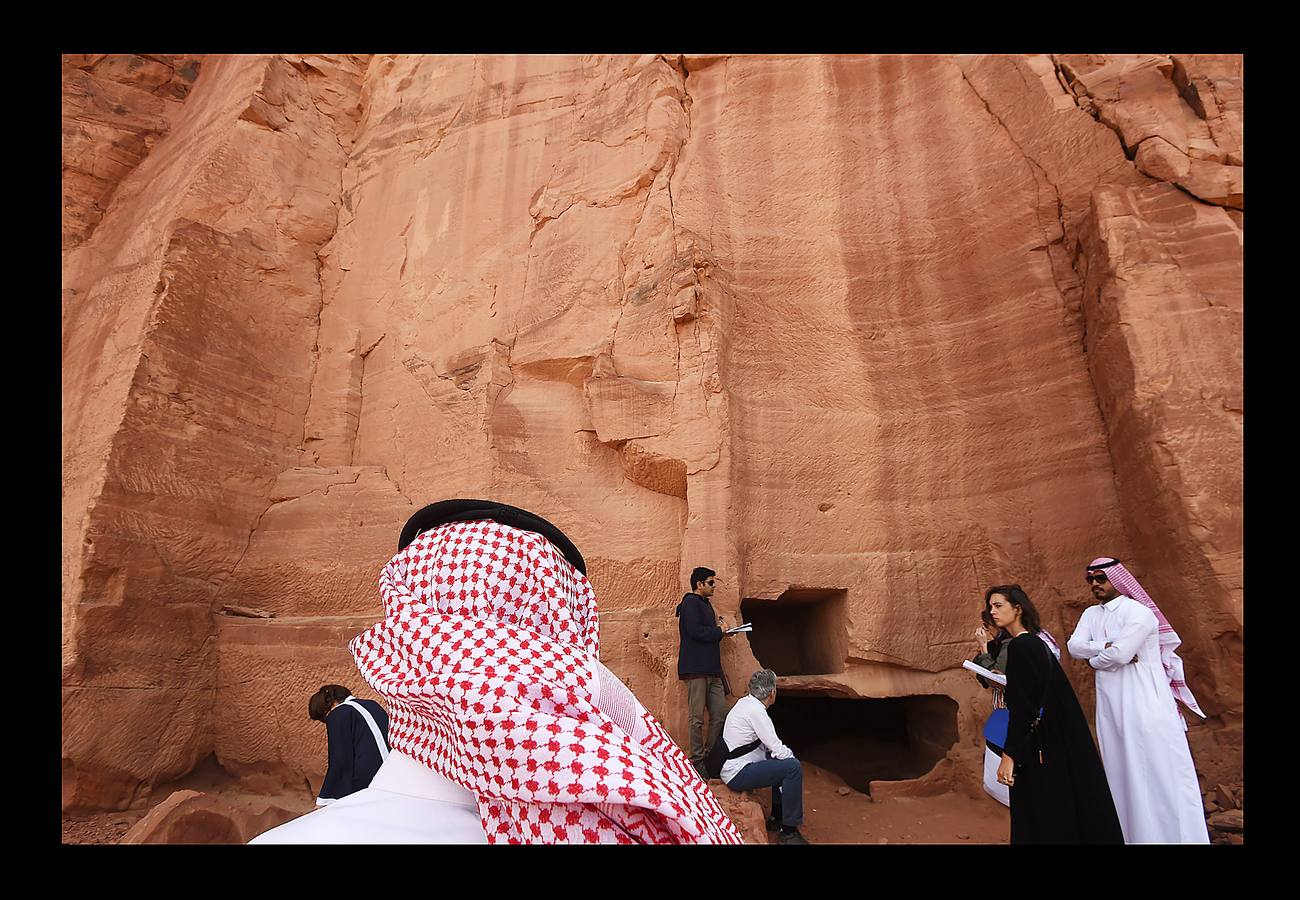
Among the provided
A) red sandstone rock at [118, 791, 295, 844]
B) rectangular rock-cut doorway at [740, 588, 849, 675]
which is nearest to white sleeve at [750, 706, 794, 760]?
rectangular rock-cut doorway at [740, 588, 849, 675]

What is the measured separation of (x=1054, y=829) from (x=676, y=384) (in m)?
3.86

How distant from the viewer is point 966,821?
471 cm

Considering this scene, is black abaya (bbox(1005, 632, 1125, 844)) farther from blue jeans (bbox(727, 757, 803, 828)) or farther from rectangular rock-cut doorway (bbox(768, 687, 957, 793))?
rectangular rock-cut doorway (bbox(768, 687, 957, 793))

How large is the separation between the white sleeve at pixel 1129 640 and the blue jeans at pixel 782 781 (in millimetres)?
1670

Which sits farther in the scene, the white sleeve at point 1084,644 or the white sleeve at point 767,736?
the white sleeve at point 767,736

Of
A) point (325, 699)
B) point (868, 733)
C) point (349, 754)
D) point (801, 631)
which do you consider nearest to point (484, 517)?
point (349, 754)

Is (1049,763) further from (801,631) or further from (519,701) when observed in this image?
(801,631)

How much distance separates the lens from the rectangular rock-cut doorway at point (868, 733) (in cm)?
566

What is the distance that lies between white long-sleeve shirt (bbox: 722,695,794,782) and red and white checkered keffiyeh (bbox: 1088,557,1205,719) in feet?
6.20

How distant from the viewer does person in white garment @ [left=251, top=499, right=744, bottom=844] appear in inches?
44.7

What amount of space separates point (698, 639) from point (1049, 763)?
2.24 metres

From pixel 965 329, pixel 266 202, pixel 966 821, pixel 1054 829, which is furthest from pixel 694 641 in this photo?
pixel 266 202

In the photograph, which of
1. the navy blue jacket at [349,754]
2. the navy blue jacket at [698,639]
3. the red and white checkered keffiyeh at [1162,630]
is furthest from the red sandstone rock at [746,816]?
the red and white checkered keffiyeh at [1162,630]

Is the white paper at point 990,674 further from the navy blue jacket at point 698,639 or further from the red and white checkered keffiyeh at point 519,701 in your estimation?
the red and white checkered keffiyeh at point 519,701
